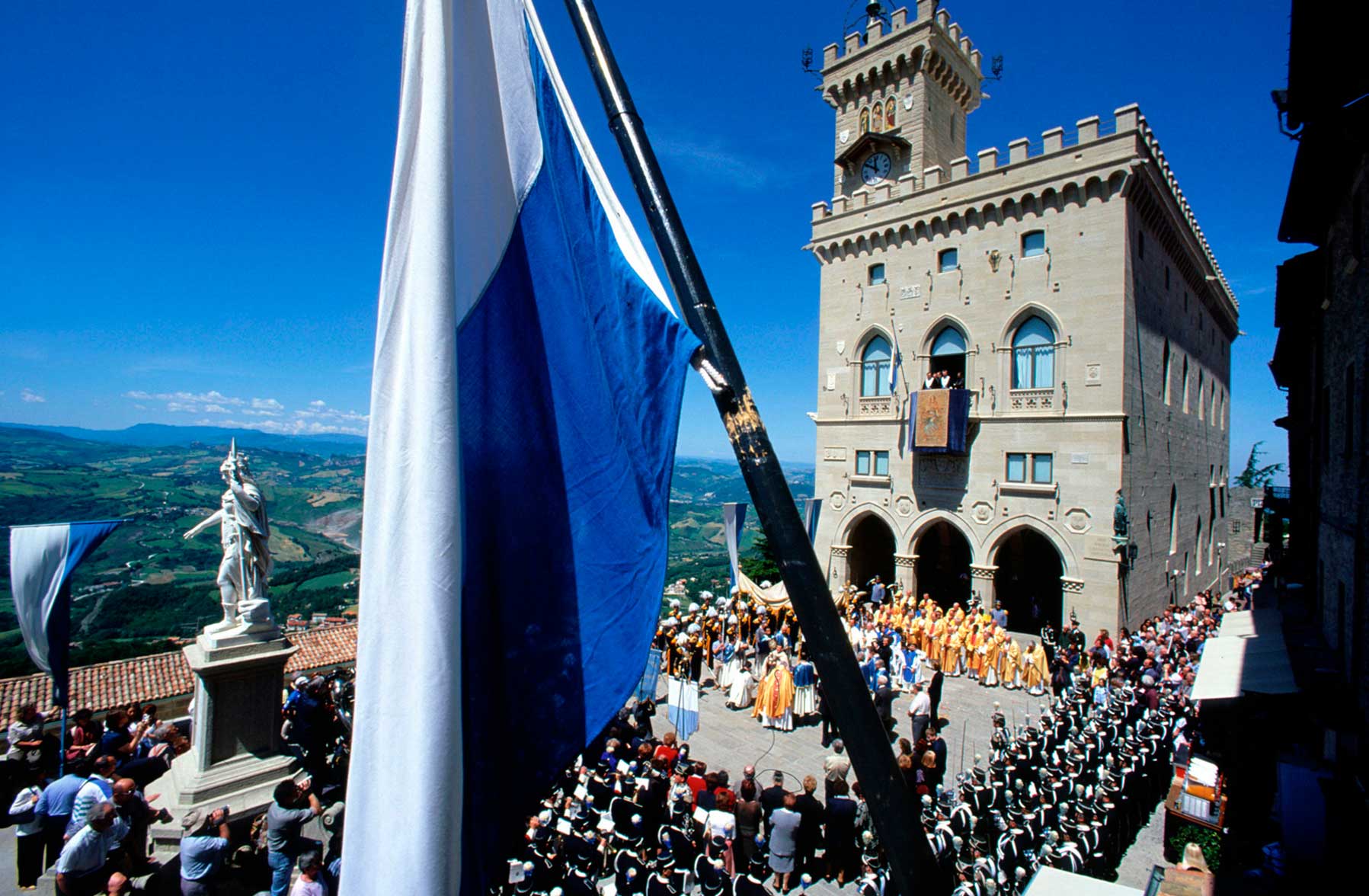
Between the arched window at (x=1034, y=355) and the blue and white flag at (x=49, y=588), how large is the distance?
24.8 meters

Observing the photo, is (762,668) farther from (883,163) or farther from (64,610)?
(883,163)

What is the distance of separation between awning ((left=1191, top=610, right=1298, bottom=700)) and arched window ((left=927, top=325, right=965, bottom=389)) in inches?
465

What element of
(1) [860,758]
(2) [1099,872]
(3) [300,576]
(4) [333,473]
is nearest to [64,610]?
(1) [860,758]

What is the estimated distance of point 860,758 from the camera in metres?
1.89

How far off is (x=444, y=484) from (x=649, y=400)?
0.92 metres

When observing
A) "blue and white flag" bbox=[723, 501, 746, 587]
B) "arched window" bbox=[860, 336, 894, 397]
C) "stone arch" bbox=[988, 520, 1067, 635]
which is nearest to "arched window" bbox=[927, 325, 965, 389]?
"arched window" bbox=[860, 336, 894, 397]

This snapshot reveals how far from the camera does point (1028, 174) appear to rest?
22547 mm

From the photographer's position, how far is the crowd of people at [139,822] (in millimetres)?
6012

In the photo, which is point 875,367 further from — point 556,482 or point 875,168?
point 556,482

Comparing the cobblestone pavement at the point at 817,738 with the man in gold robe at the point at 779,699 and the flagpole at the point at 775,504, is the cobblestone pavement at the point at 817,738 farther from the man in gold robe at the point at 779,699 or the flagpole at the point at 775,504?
the flagpole at the point at 775,504

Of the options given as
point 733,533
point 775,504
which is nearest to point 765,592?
point 733,533

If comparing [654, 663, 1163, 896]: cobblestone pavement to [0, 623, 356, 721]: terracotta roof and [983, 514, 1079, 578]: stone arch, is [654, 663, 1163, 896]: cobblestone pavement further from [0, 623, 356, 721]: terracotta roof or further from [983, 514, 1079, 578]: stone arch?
[0, 623, 356, 721]: terracotta roof

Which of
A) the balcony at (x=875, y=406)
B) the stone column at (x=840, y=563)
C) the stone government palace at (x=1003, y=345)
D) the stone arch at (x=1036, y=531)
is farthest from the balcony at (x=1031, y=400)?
the stone column at (x=840, y=563)

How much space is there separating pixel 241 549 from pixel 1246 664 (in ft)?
54.0
